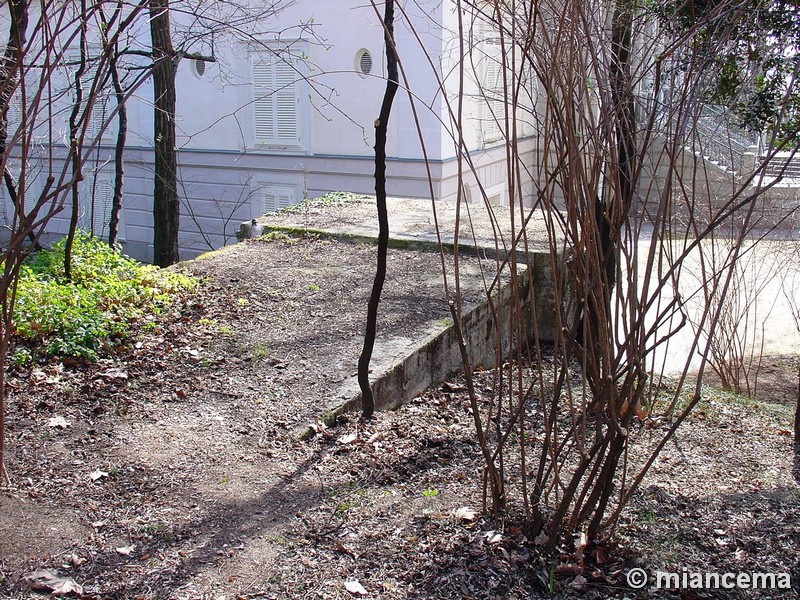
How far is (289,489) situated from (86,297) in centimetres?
241

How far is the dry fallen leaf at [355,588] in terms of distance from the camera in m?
2.47

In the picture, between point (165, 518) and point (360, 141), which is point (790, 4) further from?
point (360, 141)

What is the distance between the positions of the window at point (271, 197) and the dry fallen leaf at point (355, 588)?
12.5 meters

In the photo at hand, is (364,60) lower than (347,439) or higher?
higher

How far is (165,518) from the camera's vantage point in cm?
288

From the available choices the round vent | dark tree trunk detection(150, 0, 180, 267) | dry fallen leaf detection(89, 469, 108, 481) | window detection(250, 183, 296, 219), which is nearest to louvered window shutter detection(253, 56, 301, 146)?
window detection(250, 183, 296, 219)

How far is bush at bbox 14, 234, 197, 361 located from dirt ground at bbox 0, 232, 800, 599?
0.66 ft

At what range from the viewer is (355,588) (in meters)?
2.49

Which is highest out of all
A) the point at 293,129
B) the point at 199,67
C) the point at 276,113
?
the point at 199,67

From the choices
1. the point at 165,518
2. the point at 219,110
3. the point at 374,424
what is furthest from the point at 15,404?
the point at 219,110

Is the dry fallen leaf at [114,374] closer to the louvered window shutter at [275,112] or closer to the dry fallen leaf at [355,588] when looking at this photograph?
the dry fallen leaf at [355,588]

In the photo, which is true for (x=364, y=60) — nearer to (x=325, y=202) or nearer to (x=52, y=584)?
(x=325, y=202)

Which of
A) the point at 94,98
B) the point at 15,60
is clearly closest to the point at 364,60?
the point at 15,60

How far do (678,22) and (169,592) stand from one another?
457cm
